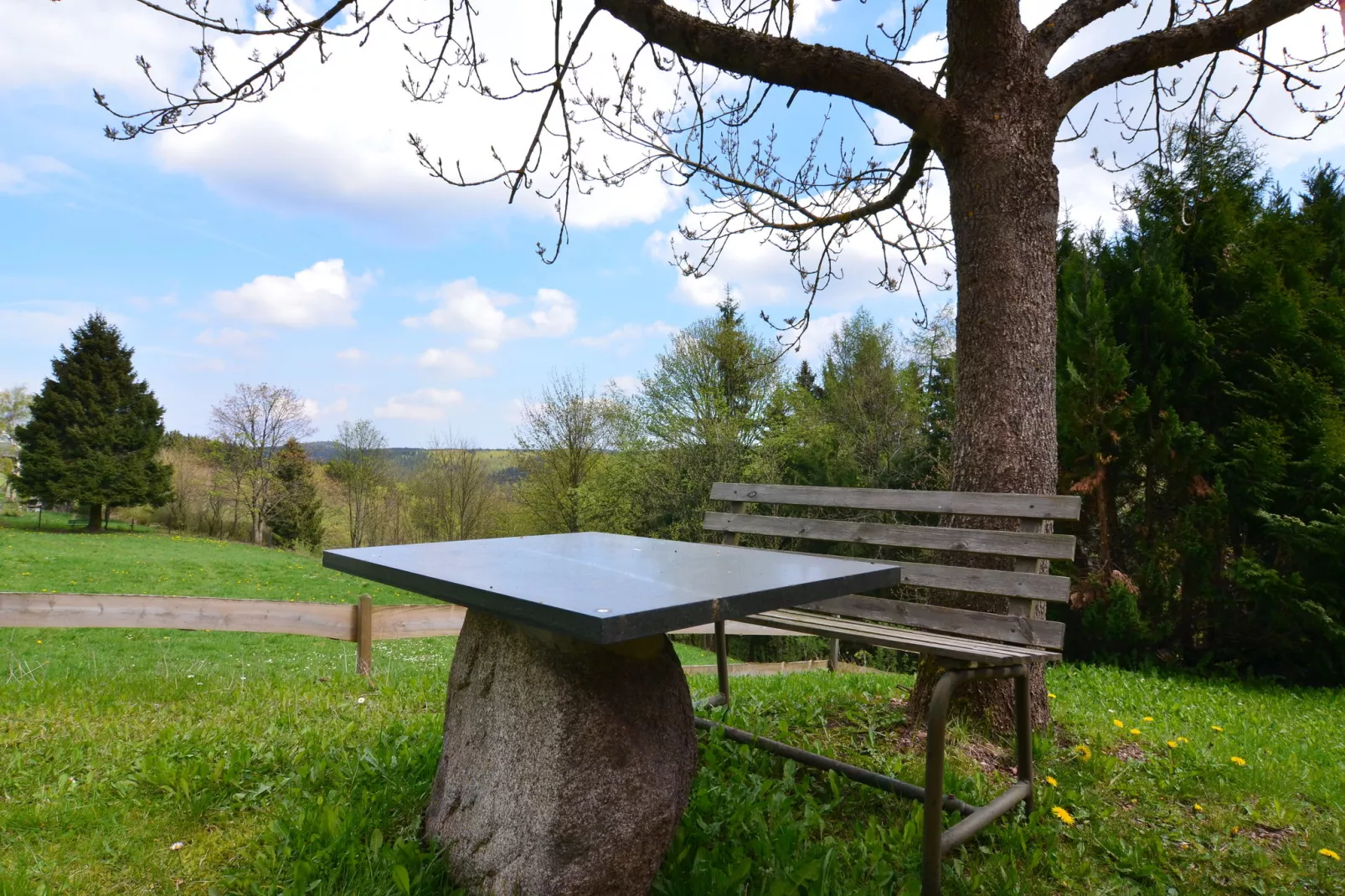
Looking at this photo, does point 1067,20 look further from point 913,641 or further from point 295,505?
Result: point 295,505

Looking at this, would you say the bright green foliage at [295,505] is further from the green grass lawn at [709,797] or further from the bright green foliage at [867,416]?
the green grass lawn at [709,797]

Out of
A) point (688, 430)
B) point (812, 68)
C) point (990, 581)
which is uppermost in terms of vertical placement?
point (812, 68)

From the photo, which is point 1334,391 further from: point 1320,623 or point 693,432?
point 693,432

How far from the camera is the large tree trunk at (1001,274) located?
3656 millimetres

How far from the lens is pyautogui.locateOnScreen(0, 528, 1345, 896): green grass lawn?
230cm

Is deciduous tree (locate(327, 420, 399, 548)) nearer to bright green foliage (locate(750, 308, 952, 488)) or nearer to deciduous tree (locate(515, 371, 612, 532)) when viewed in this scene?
deciduous tree (locate(515, 371, 612, 532))

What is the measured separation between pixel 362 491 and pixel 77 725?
31244 mm

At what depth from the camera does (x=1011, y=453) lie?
3.64 meters

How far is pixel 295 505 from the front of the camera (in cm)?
3509

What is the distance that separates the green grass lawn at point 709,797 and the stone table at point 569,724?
20 centimetres

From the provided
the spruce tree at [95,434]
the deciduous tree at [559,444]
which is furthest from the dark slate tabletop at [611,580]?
the spruce tree at [95,434]

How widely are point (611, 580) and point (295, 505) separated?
37.4 m

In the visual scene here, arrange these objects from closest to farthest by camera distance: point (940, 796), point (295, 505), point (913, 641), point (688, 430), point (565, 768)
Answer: point (565, 768), point (940, 796), point (913, 641), point (688, 430), point (295, 505)

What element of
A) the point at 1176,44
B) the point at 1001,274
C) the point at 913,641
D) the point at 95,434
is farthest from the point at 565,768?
the point at 95,434
